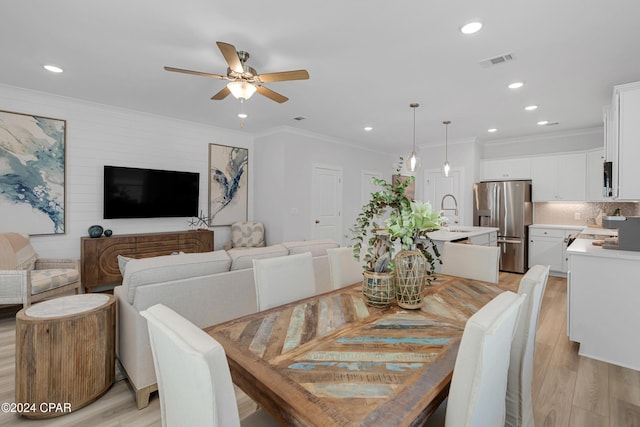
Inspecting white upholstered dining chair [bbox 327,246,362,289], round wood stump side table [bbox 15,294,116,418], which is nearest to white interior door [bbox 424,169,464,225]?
white upholstered dining chair [bbox 327,246,362,289]

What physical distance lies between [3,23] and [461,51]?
12.3 feet

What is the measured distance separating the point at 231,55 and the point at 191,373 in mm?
2258

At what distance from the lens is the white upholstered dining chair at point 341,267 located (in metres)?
2.30

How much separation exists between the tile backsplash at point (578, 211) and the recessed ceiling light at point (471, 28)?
496 centimetres

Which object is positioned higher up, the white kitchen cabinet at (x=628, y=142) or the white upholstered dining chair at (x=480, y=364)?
the white kitchen cabinet at (x=628, y=142)

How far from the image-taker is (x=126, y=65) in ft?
10.2

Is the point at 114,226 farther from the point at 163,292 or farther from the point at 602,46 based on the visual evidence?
the point at 602,46

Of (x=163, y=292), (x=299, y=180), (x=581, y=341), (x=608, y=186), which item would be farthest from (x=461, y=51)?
(x=299, y=180)

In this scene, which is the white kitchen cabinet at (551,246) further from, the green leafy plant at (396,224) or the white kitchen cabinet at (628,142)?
the green leafy plant at (396,224)

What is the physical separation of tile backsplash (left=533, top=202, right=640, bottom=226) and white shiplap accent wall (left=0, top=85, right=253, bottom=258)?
263 inches

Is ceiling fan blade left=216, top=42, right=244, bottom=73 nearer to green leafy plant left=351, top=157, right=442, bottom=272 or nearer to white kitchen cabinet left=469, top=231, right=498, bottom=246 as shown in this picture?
green leafy plant left=351, top=157, right=442, bottom=272

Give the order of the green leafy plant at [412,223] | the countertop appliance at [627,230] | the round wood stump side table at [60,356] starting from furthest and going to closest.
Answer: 1. the countertop appliance at [627,230]
2. the round wood stump side table at [60,356]
3. the green leafy plant at [412,223]

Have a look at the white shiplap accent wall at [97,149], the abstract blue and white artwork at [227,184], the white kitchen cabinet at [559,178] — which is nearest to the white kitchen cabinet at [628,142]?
the white kitchen cabinet at [559,178]

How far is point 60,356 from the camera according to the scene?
6.07 feet
